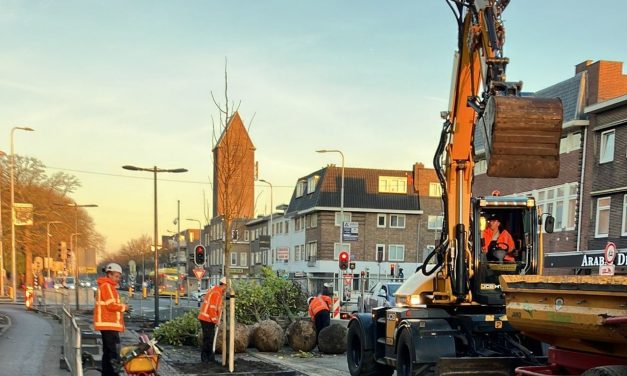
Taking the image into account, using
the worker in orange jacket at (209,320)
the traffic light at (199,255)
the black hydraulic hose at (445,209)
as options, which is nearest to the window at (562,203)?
the traffic light at (199,255)

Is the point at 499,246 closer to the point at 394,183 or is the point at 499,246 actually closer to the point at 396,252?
the point at 396,252

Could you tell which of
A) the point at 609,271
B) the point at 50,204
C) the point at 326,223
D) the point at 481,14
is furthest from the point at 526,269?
the point at 326,223

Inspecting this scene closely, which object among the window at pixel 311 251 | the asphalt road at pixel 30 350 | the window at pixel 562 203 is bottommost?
A: the window at pixel 311 251

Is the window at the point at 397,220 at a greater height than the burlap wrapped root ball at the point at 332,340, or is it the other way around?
the window at the point at 397,220

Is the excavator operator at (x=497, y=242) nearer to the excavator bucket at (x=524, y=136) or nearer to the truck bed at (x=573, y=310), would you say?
the excavator bucket at (x=524, y=136)

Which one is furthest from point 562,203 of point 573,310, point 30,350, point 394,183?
point 394,183

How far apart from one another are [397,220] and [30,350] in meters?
46.8

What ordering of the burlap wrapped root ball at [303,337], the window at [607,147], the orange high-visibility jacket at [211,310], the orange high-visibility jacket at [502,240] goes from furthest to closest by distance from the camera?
the window at [607,147], the burlap wrapped root ball at [303,337], the orange high-visibility jacket at [211,310], the orange high-visibility jacket at [502,240]

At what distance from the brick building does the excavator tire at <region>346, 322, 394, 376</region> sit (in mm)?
17468

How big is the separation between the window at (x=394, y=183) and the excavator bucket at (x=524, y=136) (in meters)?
52.3

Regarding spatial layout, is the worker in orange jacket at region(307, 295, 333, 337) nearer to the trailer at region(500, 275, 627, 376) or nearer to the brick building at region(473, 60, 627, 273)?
the trailer at region(500, 275, 627, 376)

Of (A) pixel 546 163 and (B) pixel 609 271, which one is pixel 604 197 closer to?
(B) pixel 609 271

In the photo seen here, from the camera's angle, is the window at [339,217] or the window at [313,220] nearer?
the window at [339,217]

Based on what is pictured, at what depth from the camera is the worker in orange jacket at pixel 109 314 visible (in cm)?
963
